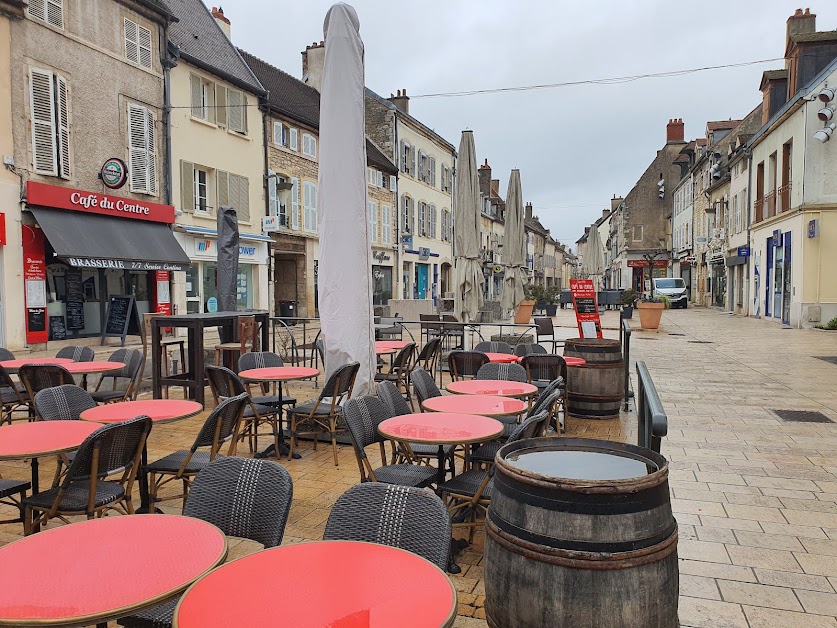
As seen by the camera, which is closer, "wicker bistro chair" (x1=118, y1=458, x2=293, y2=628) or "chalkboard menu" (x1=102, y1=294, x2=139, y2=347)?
"wicker bistro chair" (x1=118, y1=458, x2=293, y2=628)

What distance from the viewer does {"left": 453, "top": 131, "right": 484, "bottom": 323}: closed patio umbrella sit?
1066 centimetres

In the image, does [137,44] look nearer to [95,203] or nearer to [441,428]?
[95,203]

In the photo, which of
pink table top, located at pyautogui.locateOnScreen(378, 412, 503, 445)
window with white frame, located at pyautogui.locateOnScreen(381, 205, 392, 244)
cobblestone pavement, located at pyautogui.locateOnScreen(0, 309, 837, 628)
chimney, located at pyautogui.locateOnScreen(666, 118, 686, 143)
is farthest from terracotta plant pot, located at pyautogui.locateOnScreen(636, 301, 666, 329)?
chimney, located at pyautogui.locateOnScreen(666, 118, 686, 143)

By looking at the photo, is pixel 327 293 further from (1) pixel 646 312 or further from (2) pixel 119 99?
(1) pixel 646 312

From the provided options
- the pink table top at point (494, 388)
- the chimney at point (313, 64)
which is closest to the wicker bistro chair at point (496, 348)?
the pink table top at point (494, 388)

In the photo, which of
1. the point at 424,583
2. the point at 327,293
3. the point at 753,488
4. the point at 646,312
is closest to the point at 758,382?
the point at 753,488

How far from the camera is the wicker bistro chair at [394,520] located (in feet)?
6.59

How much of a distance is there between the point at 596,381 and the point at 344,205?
306cm

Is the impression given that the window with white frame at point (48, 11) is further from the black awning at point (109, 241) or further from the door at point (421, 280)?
the door at point (421, 280)

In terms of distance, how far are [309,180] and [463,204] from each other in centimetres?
1155

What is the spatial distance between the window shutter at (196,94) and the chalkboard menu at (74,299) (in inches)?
219

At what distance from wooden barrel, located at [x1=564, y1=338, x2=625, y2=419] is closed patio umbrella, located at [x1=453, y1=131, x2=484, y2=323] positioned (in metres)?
4.61

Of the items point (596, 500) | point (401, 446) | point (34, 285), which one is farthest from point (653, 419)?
point (34, 285)

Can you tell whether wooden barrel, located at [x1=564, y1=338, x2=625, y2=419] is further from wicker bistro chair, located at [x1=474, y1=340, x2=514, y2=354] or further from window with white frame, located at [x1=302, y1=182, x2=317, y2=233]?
window with white frame, located at [x1=302, y1=182, x2=317, y2=233]
